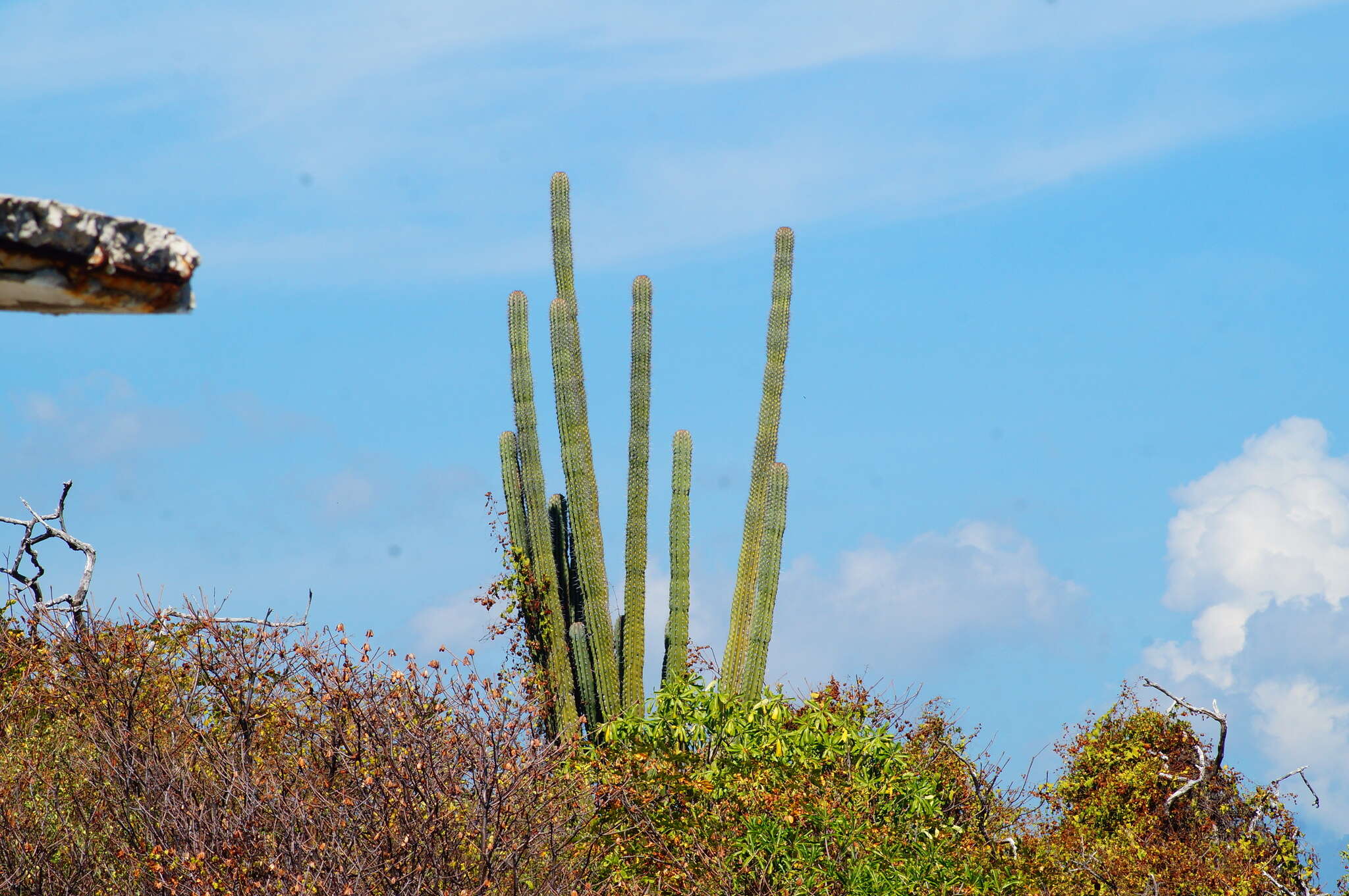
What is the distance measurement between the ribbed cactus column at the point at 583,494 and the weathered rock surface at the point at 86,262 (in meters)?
10.4

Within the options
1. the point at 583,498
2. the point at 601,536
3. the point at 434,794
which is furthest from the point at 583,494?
the point at 434,794

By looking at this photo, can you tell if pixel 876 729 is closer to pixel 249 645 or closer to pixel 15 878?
pixel 249 645

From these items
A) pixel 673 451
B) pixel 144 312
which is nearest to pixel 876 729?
pixel 673 451

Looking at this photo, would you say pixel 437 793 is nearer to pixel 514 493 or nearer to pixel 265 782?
pixel 265 782

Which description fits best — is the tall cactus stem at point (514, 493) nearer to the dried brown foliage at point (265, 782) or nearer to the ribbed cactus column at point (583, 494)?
the ribbed cactus column at point (583, 494)

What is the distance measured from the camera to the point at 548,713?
13.4m

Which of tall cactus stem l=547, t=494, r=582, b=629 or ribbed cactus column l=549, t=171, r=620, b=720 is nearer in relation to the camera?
ribbed cactus column l=549, t=171, r=620, b=720

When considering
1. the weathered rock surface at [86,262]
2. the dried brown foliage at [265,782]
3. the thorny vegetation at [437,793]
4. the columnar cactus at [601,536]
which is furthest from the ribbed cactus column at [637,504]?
the weathered rock surface at [86,262]

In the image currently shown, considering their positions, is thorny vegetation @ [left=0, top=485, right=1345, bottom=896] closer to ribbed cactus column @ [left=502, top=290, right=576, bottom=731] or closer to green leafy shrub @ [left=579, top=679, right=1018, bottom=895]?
green leafy shrub @ [left=579, top=679, right=1018, bottom=895]

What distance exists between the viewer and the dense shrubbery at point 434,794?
256 inches

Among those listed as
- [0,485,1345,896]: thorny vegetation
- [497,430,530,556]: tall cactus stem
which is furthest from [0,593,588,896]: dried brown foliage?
[497,430,530,556]: tall cactus stem

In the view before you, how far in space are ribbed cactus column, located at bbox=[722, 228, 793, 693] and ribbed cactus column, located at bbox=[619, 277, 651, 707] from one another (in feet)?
2.98

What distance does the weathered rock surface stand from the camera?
262 cm

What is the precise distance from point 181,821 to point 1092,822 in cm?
867
